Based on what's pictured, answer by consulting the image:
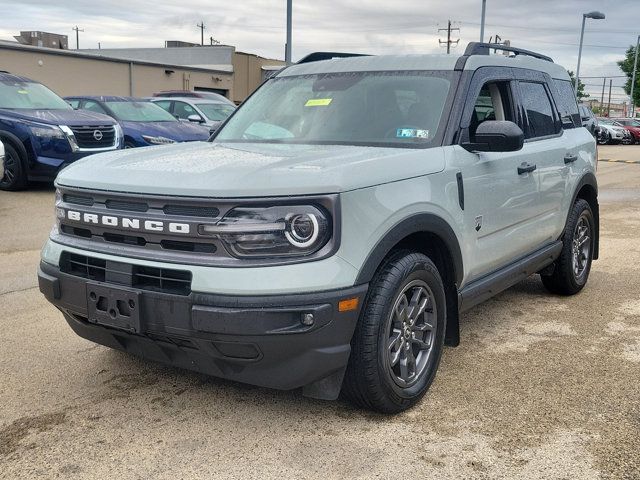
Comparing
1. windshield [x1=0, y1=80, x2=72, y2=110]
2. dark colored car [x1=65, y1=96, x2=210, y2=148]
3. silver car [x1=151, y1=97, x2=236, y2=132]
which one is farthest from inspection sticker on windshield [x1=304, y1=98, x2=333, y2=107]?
silver car [x1=151, y1=97, x2=236, y2=132]

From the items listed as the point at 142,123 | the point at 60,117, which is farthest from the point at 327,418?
the point at 142,123

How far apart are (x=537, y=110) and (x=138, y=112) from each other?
394 inches

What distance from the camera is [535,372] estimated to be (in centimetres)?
404

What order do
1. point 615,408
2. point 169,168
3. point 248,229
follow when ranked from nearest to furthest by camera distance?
point 248,229, point 169,168, point 615,408

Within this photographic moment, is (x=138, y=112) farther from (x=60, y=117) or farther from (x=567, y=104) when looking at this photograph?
(x=567, y=104)

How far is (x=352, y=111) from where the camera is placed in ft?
13.6

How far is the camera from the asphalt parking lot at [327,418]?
297cm

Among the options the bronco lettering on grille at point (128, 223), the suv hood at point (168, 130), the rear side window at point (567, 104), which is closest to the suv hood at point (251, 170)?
the bronco lettering on grille at point (128, 223)

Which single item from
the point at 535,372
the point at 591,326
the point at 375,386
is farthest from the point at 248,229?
the point at 591,326

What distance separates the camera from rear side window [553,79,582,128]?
5.41 meters

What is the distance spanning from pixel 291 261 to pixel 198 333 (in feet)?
1.64

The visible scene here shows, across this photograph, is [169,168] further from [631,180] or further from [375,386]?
[631,180]

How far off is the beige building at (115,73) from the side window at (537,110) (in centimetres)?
2415

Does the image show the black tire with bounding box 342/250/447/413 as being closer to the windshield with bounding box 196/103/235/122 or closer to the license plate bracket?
the license plate bracket
